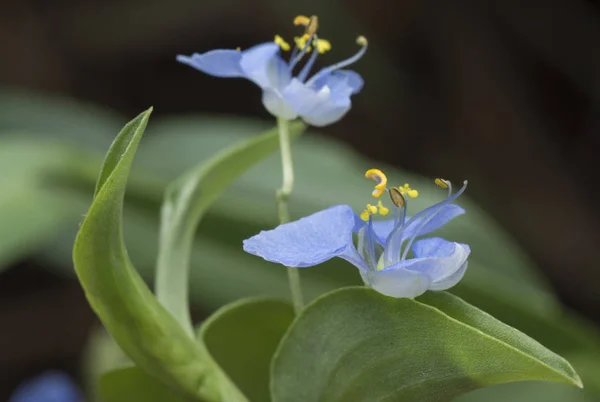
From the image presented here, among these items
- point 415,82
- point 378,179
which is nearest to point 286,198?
point 378,179

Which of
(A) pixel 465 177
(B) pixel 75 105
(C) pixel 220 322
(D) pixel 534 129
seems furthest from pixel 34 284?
(C) pixel 220 322

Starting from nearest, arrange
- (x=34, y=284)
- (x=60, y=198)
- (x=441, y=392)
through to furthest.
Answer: (x=441, y=392) → (x=60, y=198) → (x=34, y=284)

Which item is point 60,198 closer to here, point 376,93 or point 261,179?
point 261,179

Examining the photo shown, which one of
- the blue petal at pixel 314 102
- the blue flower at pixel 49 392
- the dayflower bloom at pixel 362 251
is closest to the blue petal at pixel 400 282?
the dayflower bloom at pixel 362 251

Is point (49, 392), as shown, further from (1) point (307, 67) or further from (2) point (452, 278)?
(2) point (452, 278)

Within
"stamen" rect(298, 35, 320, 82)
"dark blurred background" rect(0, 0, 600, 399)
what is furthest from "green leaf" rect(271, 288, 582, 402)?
"dark blurred background" rect(0, 0, 600, 399)

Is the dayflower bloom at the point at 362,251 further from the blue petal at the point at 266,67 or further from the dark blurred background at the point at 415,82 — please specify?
the dark blurred background at the point at 415,82

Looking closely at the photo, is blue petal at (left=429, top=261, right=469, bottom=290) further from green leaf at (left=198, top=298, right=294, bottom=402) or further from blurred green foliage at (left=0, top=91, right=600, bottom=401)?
blurred green foliage at (left=0, top=91, right=600, bottom=401)
